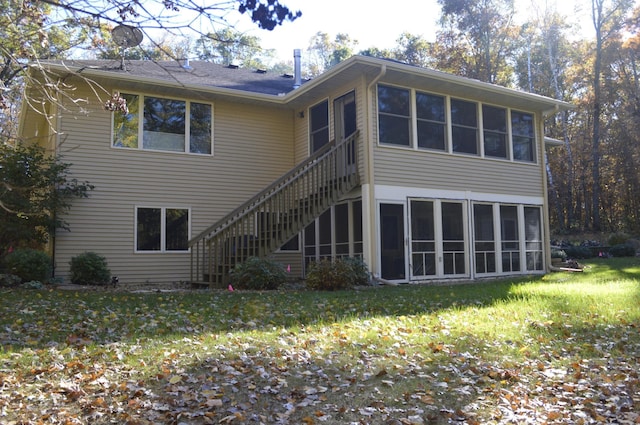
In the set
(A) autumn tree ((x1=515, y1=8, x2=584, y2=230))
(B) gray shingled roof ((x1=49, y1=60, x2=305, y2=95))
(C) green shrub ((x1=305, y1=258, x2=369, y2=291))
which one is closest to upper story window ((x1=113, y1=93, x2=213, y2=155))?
(B) gray shingled roof ((x1=49, y1=60, x2=305, y2=95))

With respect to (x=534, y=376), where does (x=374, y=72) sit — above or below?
above

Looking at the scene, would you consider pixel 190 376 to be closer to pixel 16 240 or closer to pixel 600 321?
pixel 600 321

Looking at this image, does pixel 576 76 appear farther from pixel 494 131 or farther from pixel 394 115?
pixel 394 115

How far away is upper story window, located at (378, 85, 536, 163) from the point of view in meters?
13.1

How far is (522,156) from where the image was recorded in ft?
51.9

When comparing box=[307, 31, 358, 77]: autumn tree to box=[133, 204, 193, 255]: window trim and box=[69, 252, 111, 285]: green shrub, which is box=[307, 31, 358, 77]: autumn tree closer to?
box=[133, 204, 193, 255]: window trim

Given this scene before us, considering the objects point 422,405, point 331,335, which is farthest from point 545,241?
point 422,405

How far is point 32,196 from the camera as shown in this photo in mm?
12312

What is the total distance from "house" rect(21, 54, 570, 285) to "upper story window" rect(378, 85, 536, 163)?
0.04 m

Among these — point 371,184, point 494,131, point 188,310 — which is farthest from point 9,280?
point 494,131

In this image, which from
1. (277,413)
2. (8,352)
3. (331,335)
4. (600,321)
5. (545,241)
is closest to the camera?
(277,413)

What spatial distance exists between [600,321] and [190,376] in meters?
5.19

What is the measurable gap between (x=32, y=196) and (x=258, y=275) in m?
5.59

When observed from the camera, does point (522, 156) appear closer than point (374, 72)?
No
